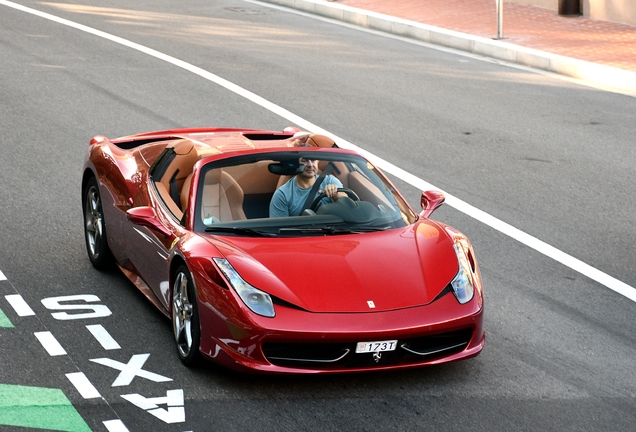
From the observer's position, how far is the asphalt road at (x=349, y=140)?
650 cm

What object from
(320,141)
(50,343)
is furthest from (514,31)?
(50,343)

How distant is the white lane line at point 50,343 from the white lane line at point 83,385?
1.35 feet

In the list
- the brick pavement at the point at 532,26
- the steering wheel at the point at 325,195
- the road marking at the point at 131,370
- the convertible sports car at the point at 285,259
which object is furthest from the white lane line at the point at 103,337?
the brick pavement at the point at 532,26

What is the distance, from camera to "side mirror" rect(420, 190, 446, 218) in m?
8.02

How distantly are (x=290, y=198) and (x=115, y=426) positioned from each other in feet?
7.76

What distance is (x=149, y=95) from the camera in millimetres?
16156

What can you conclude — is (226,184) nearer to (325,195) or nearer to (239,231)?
(239,231)

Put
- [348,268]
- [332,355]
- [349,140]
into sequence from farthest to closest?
[349,140]
[348,268]
[332,355]

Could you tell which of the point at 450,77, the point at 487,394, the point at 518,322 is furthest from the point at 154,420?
the point at 450,77

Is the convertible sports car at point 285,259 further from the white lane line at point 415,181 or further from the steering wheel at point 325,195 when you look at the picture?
the white lane line at point 415,181

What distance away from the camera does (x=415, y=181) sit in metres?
12.2

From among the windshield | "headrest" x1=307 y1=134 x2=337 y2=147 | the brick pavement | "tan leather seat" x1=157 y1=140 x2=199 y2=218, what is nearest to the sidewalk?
the brick pavement

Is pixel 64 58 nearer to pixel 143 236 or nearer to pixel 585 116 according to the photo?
pixel 585 116

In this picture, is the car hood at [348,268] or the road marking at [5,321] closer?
the car hood at [348,268]
